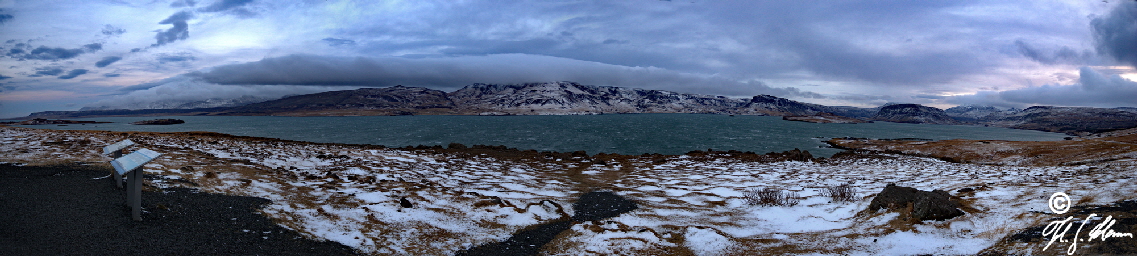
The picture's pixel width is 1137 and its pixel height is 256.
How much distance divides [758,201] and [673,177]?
31.9 ft

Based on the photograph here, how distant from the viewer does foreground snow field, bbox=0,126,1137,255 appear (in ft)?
32.9

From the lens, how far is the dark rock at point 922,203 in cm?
1046

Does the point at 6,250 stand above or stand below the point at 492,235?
above

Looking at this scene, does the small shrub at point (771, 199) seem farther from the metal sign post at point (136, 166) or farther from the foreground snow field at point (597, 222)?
the metal sign post at point (136, 166)

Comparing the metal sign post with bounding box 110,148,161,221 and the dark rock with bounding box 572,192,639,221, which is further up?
the metal sign post with bounding box 110,148,161,221

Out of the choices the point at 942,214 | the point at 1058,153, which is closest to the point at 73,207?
the point at 942,214

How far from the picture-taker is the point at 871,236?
10250mm

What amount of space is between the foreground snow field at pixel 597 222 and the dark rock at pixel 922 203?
0.30 m

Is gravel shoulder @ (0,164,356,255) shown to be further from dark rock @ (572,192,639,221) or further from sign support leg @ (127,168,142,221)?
dark rock @ (572,192,639,221)

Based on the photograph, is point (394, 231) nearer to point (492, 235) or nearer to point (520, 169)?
point (492, 235)

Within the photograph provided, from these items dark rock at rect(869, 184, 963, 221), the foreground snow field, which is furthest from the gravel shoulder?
dark rock at rect(869, 184, 963, 221)

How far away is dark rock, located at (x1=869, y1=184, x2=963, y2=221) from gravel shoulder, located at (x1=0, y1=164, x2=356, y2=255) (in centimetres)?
1348

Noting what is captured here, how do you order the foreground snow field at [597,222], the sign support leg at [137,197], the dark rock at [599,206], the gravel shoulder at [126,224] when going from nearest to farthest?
the gravel shoulder at [126,224] < the sign support leg at [137,197] < the foreground snow field at [597,222] < the dark rock at [599,206]

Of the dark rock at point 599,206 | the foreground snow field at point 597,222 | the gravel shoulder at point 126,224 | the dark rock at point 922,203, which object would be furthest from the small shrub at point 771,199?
the gravel shoulder at point 126,224
